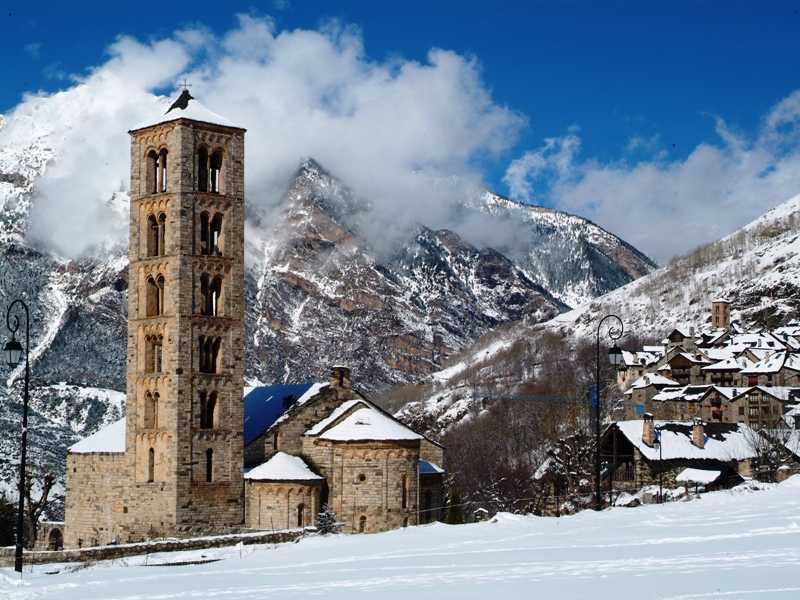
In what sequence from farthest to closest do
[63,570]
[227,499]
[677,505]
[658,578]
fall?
[227,499]
[677,505]
[63,570]
[658,578]

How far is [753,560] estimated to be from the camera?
80.8ft

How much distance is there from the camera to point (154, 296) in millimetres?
61094

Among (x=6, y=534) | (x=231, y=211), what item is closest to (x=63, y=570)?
(x=231, y=211)

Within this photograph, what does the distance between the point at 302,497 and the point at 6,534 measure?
22648 millimetres

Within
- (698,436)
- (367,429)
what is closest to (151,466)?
(367,429)

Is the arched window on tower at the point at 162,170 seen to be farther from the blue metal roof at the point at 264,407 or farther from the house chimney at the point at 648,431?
the house chimney at the point at 648,431

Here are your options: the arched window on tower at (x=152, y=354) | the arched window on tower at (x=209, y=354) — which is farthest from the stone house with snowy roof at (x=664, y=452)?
the arched window on tower at (x=152, y=354)

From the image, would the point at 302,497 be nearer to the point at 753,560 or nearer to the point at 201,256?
the point at 201,256

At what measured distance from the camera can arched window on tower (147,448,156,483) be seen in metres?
59.6

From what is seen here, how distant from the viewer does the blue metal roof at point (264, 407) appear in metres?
64.0

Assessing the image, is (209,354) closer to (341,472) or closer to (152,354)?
(152,354)

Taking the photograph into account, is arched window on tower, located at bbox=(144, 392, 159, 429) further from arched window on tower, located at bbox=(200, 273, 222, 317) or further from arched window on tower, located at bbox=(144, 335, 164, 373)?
arched window on tower, located at bbox=(200, 273, 222, 317)

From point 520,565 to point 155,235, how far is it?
39.2 meters

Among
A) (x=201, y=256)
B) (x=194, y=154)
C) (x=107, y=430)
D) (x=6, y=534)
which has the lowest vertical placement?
(x=6, y=534)
